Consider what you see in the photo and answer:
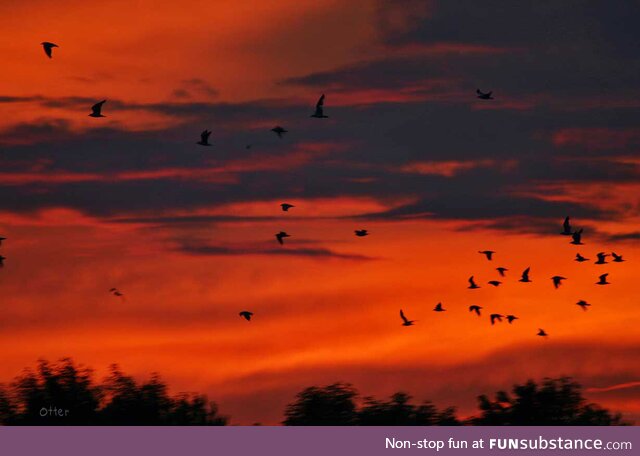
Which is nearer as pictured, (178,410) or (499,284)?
(499,284)

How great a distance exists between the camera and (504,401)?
360 ft

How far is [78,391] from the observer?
102 metres

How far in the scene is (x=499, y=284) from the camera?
87562 millimetres

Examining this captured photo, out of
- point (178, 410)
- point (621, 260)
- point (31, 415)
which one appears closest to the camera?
point (621, 260)

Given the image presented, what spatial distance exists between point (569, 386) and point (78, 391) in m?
31.1

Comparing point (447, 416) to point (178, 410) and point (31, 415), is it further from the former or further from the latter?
point (31, 415)

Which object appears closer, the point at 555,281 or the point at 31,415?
the point at 555,281

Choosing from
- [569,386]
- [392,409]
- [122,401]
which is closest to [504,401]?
[569,386]

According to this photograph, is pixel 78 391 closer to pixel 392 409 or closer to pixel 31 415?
pixel 31 415

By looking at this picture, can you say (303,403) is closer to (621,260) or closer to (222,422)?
(222,422)

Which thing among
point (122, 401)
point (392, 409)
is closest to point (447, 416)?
point (392, 409)

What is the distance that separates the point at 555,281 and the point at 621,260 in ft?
12.2

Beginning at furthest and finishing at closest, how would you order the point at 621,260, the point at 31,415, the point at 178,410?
the point at 178,410, the point at 31,415, the point at 621,260

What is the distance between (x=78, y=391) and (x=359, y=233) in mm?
26647
